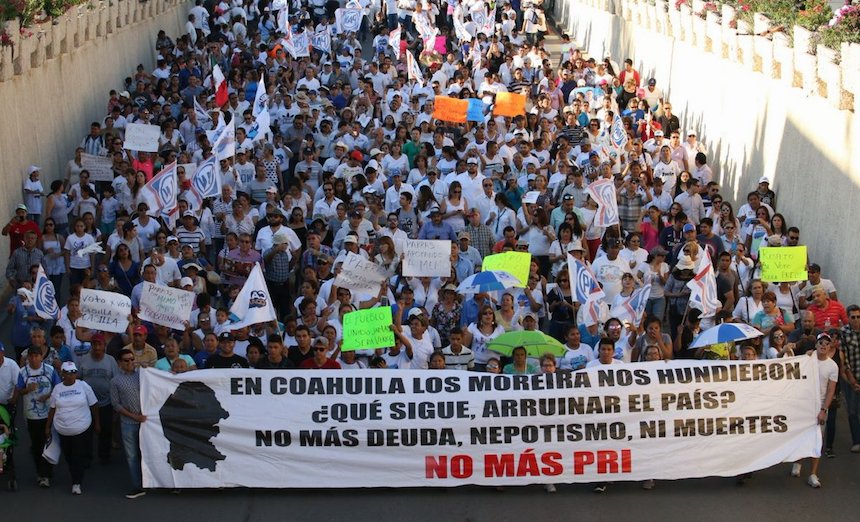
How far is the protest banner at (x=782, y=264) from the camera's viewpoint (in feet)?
53.7

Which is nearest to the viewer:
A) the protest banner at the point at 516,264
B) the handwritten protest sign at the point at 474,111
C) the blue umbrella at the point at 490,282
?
the blue umbrella at the point at 490,282

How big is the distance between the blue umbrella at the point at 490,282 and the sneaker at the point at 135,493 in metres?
4.09

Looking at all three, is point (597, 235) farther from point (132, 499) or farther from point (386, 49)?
point (386, 49)

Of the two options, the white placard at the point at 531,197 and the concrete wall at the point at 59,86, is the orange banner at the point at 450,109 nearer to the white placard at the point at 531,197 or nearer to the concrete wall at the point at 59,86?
the white placard at the point at 531,197

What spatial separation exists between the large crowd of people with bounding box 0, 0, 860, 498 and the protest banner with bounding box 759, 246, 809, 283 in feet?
0.86

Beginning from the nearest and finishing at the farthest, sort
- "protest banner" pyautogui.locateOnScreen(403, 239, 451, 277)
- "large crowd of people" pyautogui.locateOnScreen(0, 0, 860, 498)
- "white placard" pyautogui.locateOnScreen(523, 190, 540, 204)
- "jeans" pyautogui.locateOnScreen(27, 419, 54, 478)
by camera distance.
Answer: "jeans" pyautogui.locateOnScreen(27, 419, 54, 478) → "large crowd of people" pyautogui.locateOnScreen(0, 0, 860, 498) → "protest banner" pyautogui.locateOnScreen(403, 239, 451, 277) → "white placard" pyautogui.locateOnScreen(523, 190, 540, 204)

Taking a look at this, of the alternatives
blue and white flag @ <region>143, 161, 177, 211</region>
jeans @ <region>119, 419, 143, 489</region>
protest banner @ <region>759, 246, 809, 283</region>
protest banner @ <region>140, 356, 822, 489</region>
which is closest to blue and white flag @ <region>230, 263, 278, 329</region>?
protest banner @ <region>140, 356, 822, 489</region>

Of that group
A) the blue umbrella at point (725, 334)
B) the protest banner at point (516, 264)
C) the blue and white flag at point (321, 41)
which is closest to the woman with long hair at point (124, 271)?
the protest banner at point (516, 264)

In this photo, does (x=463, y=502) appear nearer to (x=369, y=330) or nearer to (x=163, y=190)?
(x=369, y=330)

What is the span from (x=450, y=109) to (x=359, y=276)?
795 cm

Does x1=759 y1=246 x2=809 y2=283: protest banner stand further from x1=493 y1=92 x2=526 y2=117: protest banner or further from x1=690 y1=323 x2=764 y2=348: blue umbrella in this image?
x1=493 y1=92 x2=526 y2=117: protest banner

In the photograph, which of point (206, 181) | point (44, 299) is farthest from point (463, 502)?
point (206, 181)

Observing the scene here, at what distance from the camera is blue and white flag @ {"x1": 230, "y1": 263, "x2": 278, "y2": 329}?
15.5 meters

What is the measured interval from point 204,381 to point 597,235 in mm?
7023
